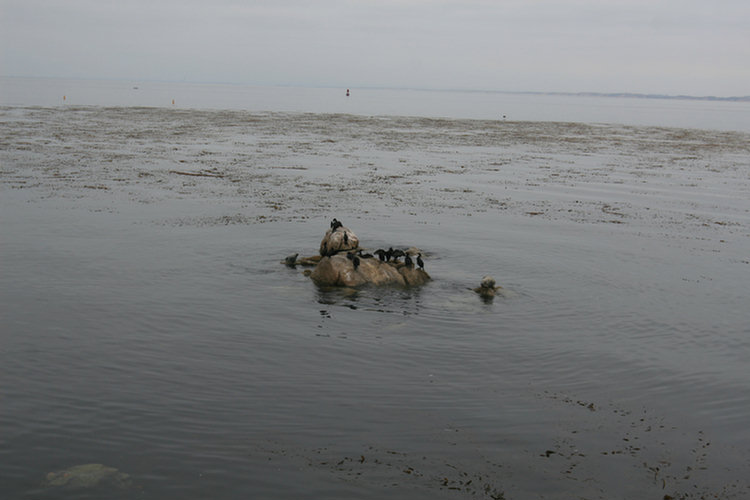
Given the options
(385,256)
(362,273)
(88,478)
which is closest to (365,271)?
(362,273)

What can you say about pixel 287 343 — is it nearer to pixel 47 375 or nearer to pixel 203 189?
pixel 47 375

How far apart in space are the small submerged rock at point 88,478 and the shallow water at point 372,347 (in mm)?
143

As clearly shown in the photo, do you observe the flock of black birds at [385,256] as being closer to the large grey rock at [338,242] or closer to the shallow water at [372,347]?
the large grey rock at [338,242]

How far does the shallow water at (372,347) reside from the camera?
8430 millimetres

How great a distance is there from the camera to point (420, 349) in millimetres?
12406

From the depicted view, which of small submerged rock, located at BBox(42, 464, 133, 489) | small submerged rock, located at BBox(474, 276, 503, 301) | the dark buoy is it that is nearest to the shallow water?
small submerged rock, located at BBox(42, 464, 133, 489)

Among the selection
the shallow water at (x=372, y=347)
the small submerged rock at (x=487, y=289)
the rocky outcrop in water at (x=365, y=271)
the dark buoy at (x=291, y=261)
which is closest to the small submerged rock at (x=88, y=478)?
the shallow water at (x=372, y=347)

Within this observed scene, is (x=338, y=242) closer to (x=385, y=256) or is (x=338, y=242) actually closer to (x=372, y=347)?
(x=385, y=256)

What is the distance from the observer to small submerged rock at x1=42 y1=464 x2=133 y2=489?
25.6ft

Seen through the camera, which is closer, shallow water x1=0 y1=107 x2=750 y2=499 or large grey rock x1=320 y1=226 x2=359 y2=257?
shallow water x1=0 y1=107 x2=750 y2=499

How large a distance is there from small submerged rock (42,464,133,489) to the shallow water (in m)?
0.14

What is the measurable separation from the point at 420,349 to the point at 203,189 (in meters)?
18.8

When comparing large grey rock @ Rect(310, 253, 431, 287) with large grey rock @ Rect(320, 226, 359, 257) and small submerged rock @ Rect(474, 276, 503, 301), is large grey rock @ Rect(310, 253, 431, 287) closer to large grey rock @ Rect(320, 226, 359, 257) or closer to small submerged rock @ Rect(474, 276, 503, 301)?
large grey rock @ Rect(320, 226, 359, 257)

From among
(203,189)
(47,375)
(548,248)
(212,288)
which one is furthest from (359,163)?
(47,375)
